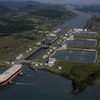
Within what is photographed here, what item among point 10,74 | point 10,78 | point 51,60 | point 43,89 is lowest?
point 43,89

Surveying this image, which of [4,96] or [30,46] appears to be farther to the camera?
[30,46]

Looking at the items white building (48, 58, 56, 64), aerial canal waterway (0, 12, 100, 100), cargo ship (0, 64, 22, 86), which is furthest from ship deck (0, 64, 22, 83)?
white building (48, 58, 56, 64)

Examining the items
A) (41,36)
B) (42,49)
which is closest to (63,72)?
(42,49)

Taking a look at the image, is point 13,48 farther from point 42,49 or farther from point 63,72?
point 63,72

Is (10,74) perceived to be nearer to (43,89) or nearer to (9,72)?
(9,72)

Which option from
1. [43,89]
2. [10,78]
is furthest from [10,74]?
[43,89]

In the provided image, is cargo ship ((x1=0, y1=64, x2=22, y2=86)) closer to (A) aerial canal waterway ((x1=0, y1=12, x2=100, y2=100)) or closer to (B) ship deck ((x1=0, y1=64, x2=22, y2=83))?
(B) ship deck ((x1=0, y1=64, x2=22, y2=83))

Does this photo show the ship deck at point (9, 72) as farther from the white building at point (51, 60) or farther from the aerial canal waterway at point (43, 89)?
the white building at point (51, 60)
